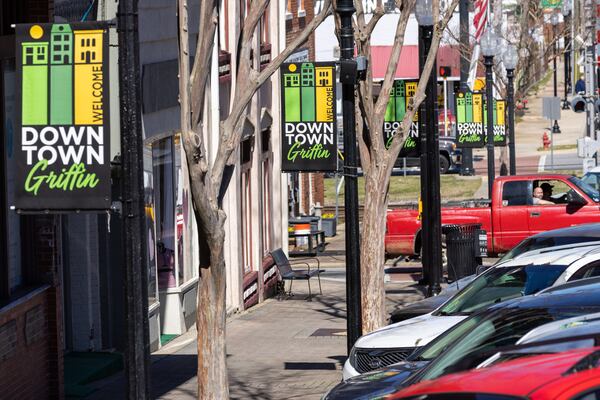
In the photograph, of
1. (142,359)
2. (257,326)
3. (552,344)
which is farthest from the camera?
(257,326)

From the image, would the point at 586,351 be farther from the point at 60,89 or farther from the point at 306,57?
the point at 306,57

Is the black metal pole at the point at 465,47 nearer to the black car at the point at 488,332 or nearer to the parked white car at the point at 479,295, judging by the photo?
the parked white car at the point at 479,295

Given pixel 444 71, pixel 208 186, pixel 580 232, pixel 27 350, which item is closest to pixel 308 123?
pixel 580 232

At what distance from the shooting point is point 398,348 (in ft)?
35.9

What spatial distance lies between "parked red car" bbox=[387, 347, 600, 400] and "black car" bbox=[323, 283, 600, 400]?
132 cm

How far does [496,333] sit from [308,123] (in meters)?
8.58

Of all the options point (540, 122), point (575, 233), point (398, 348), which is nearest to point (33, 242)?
point (398, 348)

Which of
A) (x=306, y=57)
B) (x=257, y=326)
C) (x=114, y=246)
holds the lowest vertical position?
(x=257, y=326)

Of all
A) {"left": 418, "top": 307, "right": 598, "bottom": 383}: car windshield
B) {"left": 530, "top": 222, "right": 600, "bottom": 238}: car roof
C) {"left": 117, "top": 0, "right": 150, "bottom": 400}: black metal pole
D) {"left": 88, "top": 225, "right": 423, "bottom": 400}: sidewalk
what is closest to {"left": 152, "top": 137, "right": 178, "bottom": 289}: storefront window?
{"left": 88, "top": 225, "right": 423, "bottom": 400}: sidewalk

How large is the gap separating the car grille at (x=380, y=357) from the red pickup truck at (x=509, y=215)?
1433 centimetres

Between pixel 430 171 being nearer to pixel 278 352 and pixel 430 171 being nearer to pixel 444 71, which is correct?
pixel 278 352

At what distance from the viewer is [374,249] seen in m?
15.9

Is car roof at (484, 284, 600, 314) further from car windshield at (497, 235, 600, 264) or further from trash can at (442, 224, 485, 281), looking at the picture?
trash can at (442, 224, 485, 281)

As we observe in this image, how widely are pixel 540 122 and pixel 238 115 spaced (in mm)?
60740
